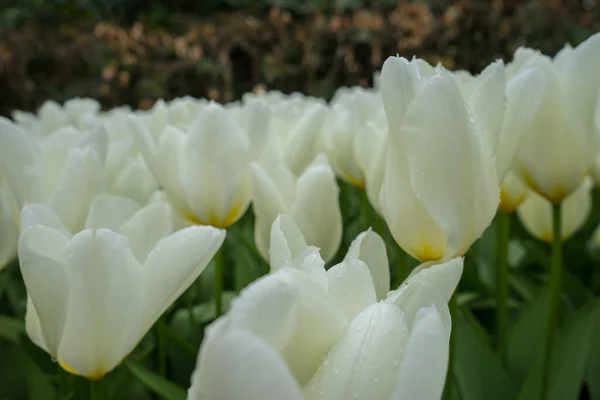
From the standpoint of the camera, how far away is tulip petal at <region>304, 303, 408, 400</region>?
34 cm

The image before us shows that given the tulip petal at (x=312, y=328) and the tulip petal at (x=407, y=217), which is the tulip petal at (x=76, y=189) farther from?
the tulip petal at (x=312, y=328)

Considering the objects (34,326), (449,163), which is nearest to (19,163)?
(34,326)

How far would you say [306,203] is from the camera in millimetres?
748

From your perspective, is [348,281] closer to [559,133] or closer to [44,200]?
[559,133]

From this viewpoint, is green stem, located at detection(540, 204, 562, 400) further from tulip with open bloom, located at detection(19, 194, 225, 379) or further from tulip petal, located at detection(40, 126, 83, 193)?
tulip petal, located at detection(40, 126, 83, 193)

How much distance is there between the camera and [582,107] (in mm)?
690

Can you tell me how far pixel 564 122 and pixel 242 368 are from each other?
0.52 meters

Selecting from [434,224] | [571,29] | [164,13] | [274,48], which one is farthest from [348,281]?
[164,13]

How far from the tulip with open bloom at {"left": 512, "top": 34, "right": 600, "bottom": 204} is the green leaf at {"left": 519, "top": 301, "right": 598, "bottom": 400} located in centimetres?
17

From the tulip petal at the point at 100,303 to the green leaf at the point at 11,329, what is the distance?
1.58 feet

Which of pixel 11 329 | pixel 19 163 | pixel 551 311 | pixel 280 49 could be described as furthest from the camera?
pixel 280 49

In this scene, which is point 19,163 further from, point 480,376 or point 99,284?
point 480,376

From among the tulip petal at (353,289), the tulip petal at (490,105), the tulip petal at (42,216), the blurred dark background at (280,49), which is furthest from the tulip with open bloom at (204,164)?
the blurred dark background at (280,49)

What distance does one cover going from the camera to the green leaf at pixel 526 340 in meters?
0.91
